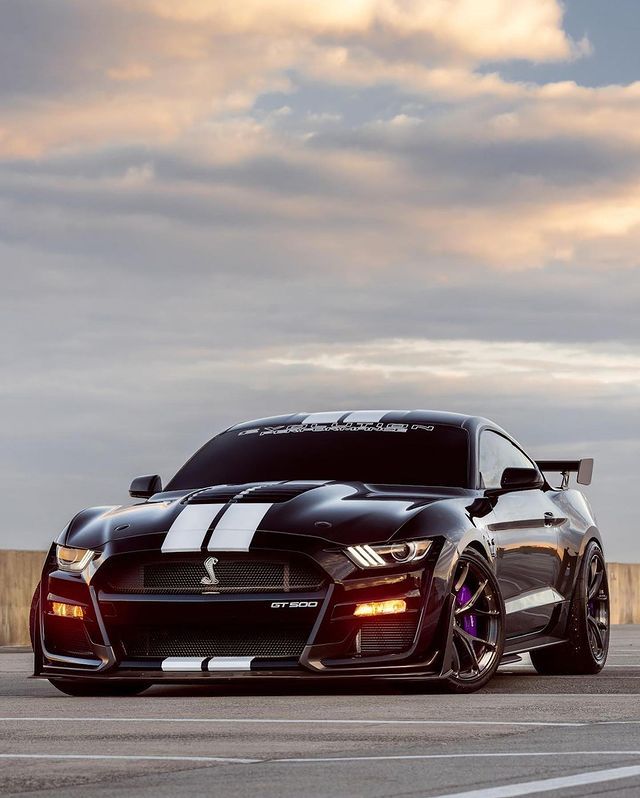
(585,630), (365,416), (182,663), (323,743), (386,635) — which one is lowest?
(585,630)

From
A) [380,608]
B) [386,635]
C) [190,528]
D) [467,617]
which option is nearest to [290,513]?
[190,528]

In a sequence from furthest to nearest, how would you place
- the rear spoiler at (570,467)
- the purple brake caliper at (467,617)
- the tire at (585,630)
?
the rear spoiler at (570,467) → the tire at (585,630) → the purple brake caliper at (467,617)

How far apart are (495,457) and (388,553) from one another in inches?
93.6

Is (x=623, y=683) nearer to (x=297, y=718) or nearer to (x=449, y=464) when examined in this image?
(x=449, y=464)

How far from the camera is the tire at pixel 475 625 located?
9.75 metres

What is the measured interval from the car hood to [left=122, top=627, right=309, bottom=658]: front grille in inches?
17.7

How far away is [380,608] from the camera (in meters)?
9.36

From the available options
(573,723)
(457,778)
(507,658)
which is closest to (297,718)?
(573,723)

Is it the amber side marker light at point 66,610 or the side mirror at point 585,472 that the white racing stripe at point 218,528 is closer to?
the amber side marker light at point 66,610

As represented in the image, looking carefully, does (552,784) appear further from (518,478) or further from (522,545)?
(522,545)

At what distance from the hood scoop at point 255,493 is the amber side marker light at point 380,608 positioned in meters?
0.77

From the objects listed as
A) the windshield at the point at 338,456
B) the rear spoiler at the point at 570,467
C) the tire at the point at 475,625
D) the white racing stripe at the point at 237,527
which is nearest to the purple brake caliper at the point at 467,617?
the tire at the point at 475,625

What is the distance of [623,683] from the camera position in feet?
35.7

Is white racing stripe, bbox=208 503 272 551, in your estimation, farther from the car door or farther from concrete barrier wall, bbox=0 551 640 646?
concrete barrier wall, bbox=0 551 640 646
